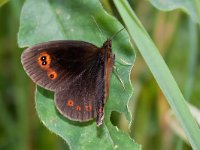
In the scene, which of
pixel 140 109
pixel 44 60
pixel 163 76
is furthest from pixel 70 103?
pixel 140 109

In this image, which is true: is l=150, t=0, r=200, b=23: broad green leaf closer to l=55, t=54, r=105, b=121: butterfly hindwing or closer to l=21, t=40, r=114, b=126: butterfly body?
l=21, t=40, r=114, b=126: butterfly body

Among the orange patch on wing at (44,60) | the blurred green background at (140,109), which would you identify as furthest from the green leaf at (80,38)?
the blurred green background at (140,109)

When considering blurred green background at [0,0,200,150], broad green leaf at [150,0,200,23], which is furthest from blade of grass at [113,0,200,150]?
blurred green background at [0,0,200,150]

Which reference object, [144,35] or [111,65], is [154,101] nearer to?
[111,65]

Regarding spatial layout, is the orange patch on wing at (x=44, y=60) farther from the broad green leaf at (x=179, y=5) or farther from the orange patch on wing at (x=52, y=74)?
the broad green leaf at (x=179, y=5)

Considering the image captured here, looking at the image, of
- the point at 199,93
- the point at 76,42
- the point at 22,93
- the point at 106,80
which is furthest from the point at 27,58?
the point at 199,93

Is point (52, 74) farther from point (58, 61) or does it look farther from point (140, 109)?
point (140, 109)
